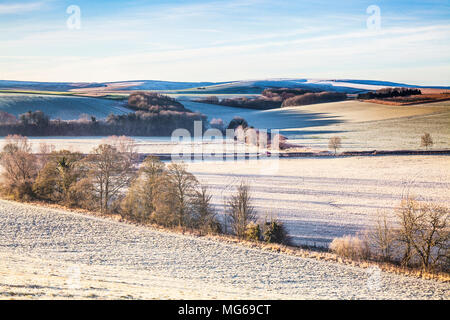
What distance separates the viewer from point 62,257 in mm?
20656

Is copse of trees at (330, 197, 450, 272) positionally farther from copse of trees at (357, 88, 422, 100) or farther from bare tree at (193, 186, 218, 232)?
copse of trees at (357, 88, 422, 100)

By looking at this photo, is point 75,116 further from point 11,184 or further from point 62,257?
point 62,257

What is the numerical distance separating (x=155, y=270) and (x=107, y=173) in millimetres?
14409

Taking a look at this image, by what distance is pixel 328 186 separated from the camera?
36.6 metres


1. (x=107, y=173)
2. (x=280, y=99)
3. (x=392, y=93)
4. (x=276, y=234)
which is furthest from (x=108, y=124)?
(x=276, y=234)

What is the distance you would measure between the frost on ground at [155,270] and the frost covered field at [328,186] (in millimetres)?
5149

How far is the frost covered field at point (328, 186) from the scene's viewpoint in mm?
27391

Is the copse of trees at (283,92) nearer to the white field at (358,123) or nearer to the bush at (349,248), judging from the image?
the white field at (358,123)

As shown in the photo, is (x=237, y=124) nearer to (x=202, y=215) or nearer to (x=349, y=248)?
(x=202, y=215)

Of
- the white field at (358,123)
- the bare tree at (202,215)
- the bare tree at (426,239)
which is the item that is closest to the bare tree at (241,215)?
the bare tree at (202,215)

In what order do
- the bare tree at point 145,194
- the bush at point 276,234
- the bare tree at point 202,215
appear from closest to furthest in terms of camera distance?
1. the bush at point 276,234
2. the bare tree at point 202,215
3. the bare tree at point 145,194

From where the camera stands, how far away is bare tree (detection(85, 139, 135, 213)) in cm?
3175

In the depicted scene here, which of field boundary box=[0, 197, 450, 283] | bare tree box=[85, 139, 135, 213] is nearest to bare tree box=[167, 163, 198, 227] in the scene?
field boundary box=[0, 197, 450, 283]
